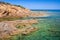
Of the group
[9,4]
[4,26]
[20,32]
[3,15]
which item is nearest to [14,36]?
[20,32]

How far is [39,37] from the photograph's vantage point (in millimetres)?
19359

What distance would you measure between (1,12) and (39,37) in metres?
22.5

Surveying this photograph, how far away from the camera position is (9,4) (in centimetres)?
4628

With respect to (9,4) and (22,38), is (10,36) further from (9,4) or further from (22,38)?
(9,4)

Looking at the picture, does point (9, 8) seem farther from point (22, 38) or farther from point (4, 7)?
point (22, 38)

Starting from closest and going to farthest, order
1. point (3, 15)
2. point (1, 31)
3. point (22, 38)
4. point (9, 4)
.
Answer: point (22, 38), point (1, 31), point (3, 15), point (9, 4)

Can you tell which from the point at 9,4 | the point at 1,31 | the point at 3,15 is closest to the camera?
the point at 1,31

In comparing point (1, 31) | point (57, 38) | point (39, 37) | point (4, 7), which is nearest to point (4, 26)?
point (1, 31)

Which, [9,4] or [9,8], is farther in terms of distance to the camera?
[9,4]

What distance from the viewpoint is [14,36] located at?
19.3 metres

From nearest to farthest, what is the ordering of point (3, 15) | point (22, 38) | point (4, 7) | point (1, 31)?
point (22, 38) < point (1, 31) < point (3, 15) < point (4, 7)

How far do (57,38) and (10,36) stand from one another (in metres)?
5.16

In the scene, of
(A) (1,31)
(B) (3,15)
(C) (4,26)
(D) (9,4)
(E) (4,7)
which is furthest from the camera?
(D) (9,4)

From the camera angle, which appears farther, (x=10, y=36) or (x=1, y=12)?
(x=1, y=12)
